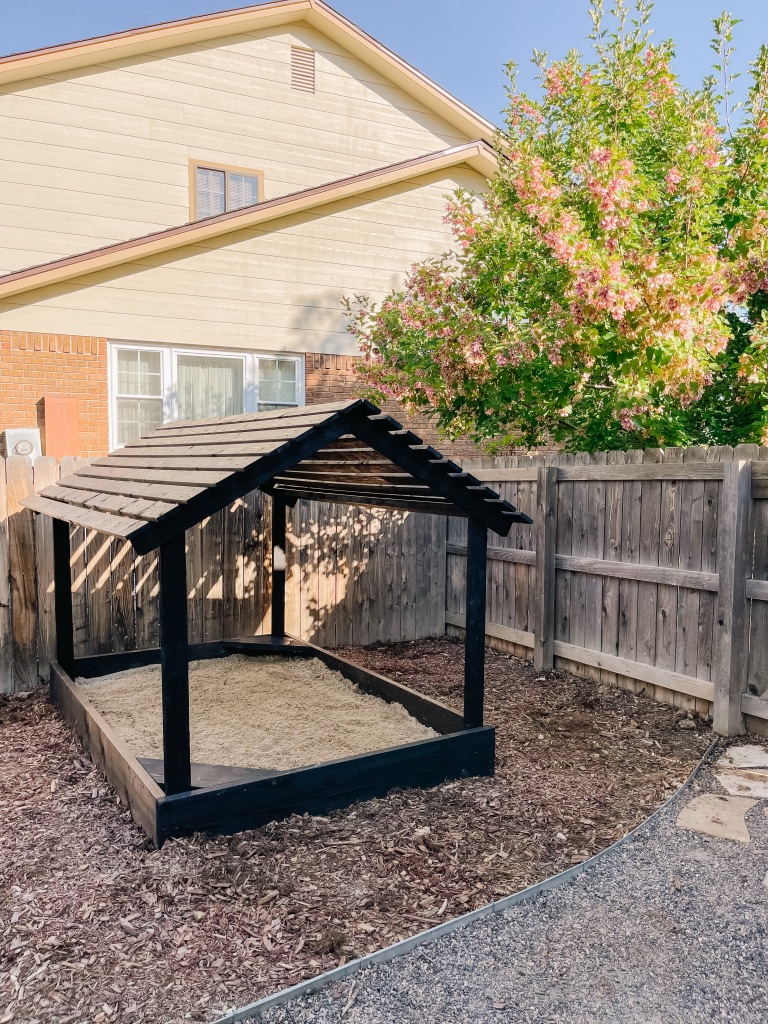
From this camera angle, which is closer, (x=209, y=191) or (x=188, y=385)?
(x=188, y=385)

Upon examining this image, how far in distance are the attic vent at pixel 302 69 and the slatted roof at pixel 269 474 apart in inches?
386

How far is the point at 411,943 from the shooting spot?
9.77ft

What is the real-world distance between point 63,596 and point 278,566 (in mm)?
2028

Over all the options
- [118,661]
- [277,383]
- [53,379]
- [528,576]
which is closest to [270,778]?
[118,661]

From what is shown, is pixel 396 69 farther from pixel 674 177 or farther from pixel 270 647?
pixel 270 647

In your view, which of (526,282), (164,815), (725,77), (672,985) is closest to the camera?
→ (672,985)

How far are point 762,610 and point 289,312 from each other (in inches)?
311

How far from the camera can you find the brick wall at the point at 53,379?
30.6 feet

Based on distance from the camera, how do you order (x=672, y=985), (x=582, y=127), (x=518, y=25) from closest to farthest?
(x=672, y=985)
(x=582, y=127)
(x=518, y=25)

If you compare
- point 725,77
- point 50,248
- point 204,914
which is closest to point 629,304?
point 725,77

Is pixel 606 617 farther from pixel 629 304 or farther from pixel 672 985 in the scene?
pixel 672 985

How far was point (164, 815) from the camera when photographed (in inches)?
145

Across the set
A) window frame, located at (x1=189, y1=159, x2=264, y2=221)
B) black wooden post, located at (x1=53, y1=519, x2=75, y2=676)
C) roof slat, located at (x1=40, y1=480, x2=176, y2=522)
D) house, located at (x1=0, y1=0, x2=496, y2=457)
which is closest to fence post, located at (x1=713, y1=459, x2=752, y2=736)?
roof slat, located at (x1=40, y1=480, x2=176, y2=522)

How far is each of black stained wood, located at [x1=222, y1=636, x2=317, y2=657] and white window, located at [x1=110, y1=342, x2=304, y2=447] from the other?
364 cm
